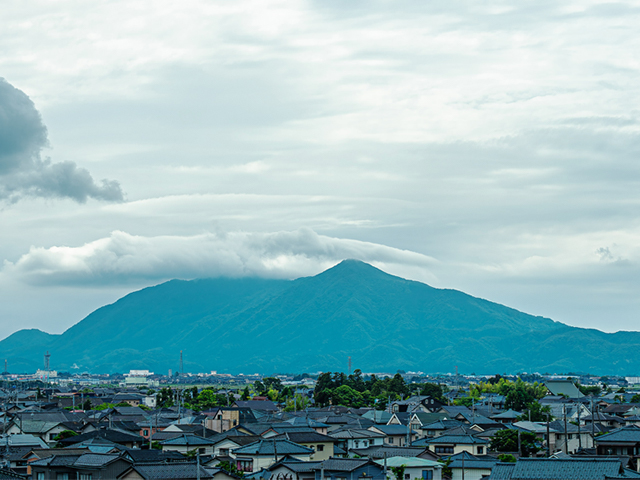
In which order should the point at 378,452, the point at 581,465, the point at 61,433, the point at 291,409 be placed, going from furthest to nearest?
1. the point at 291,409
2. the point at 61,433
3. the point at 378,452
4. the point at 581,465

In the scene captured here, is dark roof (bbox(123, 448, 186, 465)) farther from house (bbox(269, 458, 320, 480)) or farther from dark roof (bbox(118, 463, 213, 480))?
house (bbox(269, 458, 320, 480))

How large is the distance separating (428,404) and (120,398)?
52213 mm

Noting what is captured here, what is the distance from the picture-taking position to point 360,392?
4761 inches

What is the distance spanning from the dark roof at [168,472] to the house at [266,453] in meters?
9.54

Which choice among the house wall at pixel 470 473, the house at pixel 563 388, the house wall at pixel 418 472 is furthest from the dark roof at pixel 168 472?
the house at pixel 563 388

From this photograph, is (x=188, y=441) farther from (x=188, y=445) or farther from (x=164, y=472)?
(x=164, y=472)

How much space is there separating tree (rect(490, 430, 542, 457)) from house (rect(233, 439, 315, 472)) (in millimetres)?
12985

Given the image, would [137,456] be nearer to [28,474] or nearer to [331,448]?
[28,474]

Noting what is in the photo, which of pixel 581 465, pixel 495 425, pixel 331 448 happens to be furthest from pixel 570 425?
pixel 581 465

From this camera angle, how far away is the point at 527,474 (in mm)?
37125

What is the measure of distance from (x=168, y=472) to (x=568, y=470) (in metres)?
18.0

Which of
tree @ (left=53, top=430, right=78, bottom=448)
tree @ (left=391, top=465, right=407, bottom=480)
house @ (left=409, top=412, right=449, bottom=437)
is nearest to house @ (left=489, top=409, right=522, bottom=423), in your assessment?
house @ (left=409, top=412, right=449, bottom=437)

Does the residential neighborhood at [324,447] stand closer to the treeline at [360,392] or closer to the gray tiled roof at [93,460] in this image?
the gray tiled roof at [93,460]

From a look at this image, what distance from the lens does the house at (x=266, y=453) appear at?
1916 inches
